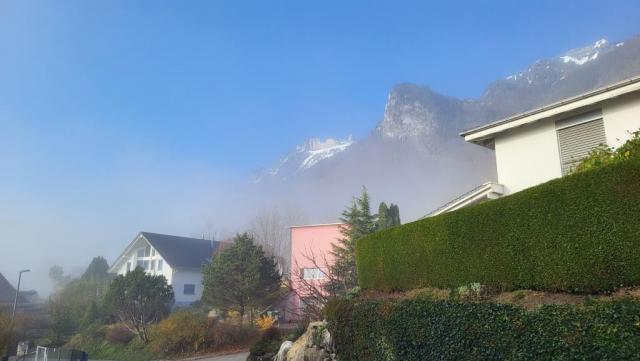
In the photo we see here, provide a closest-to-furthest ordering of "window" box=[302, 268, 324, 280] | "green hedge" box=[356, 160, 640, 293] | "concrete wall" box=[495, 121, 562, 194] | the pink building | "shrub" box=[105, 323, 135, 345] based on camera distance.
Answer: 1. "green hedge" box=[356, 160, 640, 293]
2. "concrete wall" box=[495, 121, 562, 194]
3. "shrub" box=[105, 323, 135, 345]
4. "window" box=[302, 268, 324, 280]
5. the pink building

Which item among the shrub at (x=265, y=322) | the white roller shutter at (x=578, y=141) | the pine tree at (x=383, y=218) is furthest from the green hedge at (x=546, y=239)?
the pine tree at (x=383, y=218)

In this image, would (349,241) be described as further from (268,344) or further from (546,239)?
(546,239)

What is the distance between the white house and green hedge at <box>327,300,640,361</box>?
4563cm

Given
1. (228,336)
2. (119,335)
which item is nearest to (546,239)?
(228,336)

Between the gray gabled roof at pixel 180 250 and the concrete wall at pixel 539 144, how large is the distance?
47141 mm

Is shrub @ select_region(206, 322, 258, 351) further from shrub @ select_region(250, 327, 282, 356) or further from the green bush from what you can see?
shrub @ select_region(250, 327, 282, 356)

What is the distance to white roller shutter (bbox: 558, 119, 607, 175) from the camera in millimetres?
11839

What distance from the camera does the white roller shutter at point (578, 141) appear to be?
38.8 ft

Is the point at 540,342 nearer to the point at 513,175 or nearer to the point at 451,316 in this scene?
the point at 451,316

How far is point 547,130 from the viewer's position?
13.0m

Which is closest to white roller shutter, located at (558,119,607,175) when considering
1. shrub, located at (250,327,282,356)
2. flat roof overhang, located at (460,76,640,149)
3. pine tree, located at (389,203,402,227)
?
flat roof overhang, located at (460,76,640,149)

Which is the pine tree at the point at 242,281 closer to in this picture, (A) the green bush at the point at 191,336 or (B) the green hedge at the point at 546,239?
(A) the green bush at the point at 191,336

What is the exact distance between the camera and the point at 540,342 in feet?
22.4

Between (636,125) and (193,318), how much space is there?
25.4m
